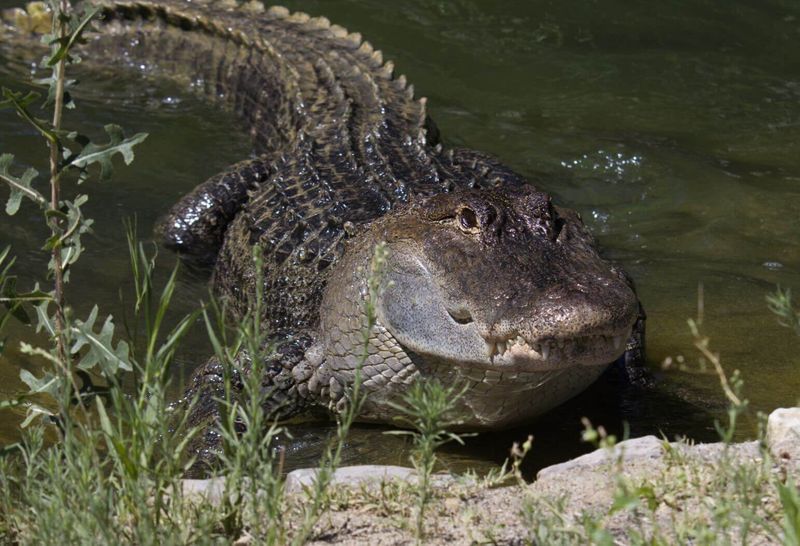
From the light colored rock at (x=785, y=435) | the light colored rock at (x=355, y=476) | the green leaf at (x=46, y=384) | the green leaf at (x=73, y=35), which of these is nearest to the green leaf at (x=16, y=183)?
the green leaf at (x=73, y=35)

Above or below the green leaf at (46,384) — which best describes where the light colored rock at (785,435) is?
above

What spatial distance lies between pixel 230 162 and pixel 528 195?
352cm

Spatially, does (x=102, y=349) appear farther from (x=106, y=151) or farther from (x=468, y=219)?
(x=468, y=219)

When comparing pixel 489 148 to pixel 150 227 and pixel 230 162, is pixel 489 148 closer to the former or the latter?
pixel 230 162

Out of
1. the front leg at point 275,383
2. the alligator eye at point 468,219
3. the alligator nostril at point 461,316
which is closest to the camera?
Answer: the alligator nostril at point 461,316

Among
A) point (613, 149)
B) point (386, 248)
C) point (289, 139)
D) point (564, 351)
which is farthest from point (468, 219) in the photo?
point (613, 149)

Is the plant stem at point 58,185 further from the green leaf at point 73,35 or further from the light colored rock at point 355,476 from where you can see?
the light colored rock at point 355,476

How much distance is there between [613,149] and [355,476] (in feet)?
15.5

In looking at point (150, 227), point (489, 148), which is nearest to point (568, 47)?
point (489, 148)

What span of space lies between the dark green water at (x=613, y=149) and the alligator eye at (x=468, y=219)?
906 mm

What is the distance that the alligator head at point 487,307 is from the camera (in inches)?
139

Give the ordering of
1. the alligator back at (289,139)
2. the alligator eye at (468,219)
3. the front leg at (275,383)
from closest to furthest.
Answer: the alligator eye at (468,219) < the front leg at (275,383) < the alligator back at (289,139)

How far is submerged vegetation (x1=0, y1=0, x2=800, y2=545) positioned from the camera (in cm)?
247

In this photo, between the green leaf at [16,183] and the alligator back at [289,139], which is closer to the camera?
the green leaf at [16,183]
